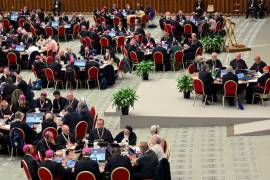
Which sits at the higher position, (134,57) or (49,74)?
(134,57)

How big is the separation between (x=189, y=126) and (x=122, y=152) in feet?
15.1

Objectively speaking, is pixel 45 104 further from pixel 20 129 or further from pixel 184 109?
pixel 184 109

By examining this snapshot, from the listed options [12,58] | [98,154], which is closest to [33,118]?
[98,154]

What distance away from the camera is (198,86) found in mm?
20234

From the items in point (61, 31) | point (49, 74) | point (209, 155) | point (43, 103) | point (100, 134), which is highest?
point (61, 31)

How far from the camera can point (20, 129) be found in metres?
16.8

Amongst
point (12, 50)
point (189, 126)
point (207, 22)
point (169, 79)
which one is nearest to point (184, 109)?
point (189, 126)

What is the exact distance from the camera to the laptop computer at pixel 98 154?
1460 cm

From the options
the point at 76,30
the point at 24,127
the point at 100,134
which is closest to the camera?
the point at 100,134

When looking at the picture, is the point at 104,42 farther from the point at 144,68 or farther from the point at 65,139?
the point at 65,139

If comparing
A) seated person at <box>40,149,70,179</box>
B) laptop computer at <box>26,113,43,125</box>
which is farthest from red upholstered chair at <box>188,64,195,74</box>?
seated person at <box>40,149,70,179</box>

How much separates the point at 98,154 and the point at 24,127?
2921 millimetres

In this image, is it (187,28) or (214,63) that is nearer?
(214,63)

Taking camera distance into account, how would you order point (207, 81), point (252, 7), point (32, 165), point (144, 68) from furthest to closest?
1. point (252, 7)
2. point (144, 68)
3. point (207, 81)
4. point (32, 165)
